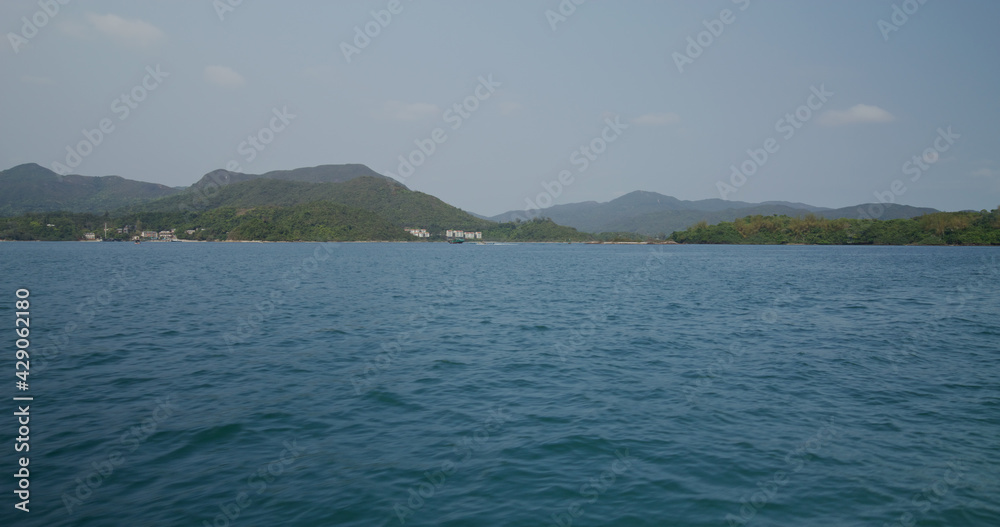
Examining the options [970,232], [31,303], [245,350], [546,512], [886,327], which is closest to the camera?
[546,512]

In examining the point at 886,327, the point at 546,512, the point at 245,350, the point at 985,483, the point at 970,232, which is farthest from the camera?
the point at 970,232

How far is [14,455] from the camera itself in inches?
410

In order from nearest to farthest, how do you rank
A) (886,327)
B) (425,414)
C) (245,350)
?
(425,414) < (245,350) < (886,327)

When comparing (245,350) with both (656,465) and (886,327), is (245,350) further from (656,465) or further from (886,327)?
(886,327)

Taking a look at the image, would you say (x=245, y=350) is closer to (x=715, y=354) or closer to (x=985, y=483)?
(x=715, y=354)

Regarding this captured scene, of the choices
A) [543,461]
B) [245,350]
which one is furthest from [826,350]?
[245,350]

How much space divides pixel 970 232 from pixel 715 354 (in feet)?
785

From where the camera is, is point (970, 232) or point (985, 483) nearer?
Result: point (985, 483)

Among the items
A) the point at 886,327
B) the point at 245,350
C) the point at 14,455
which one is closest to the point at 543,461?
the point at 14,455

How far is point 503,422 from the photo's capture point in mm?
12992

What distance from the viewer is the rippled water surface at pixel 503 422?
892 centimetres

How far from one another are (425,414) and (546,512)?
5.52 m

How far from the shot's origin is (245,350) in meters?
20.6

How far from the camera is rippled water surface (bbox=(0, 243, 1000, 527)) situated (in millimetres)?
8922
